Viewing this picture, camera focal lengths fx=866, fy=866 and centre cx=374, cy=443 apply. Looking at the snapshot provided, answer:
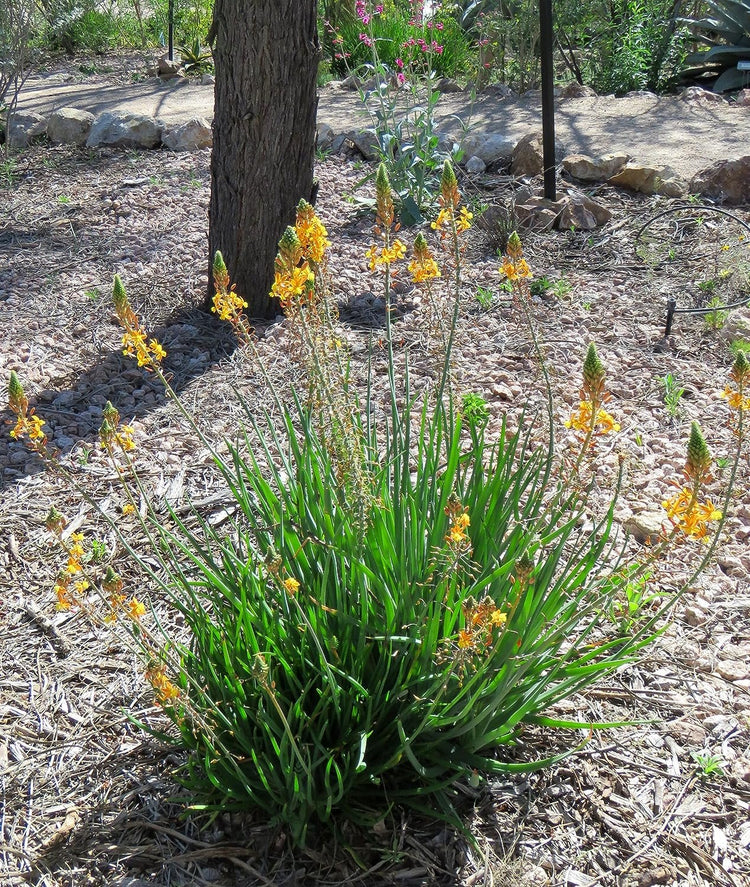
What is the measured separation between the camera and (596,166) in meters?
5.56

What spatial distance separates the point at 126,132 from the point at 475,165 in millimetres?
2942

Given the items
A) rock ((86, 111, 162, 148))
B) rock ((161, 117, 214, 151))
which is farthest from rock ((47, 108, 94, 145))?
rock ((161, 117, 214, 151))

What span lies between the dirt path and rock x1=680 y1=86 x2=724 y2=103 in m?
0.03

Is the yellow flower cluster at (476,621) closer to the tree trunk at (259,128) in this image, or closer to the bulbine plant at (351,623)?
the bulbine plant at (351,623)

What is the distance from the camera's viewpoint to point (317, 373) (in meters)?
1.59

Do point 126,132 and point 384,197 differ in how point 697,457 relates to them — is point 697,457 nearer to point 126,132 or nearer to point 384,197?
point 384,197

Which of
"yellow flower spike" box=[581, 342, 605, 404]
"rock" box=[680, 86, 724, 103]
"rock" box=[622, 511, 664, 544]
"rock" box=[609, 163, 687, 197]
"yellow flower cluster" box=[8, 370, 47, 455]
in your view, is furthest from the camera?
"rock" box=[680, 86, 724, 103]

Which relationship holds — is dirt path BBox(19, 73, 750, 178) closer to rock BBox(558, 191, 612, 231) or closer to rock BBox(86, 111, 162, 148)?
rock BBox(86, 111, 162, 148)

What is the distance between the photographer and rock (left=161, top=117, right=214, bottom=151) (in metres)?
6.74

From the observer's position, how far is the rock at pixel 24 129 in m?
7.43

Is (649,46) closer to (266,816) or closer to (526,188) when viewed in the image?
(526,188)

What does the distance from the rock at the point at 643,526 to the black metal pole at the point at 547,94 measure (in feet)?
9.27

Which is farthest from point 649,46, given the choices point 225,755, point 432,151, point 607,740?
point 225,755

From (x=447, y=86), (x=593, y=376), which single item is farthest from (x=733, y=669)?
(x=447, y=86)
